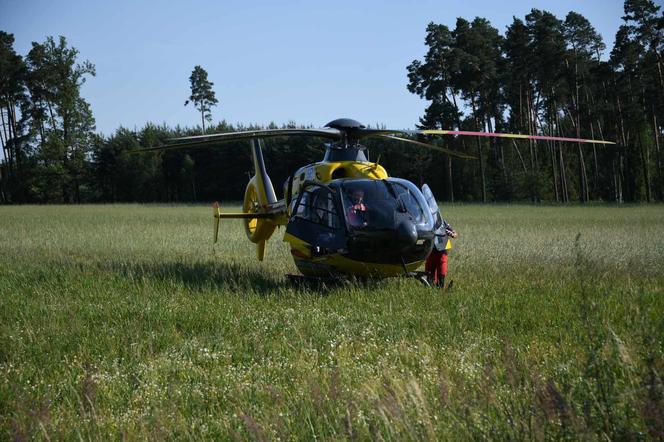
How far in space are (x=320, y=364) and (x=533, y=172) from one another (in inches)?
1990

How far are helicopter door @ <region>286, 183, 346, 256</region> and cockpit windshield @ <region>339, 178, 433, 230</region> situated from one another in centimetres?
22

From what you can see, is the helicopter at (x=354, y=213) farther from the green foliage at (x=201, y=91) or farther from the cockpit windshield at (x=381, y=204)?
the green foliage at (x=201, y=91)

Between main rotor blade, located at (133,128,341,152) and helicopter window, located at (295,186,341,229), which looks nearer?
helicopter window, located at (295,186,341,229)

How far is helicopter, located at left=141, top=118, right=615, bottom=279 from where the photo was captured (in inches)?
344

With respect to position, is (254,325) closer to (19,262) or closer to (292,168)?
(19,262)

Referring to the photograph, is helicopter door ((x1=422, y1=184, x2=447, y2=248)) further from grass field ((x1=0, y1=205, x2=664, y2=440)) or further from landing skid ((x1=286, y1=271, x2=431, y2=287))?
grass field ((x1=0, y1=205, x2=664, y2=440))

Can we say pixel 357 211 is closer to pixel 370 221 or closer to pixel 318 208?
pixel 370 221

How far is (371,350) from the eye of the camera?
5957 millimetres

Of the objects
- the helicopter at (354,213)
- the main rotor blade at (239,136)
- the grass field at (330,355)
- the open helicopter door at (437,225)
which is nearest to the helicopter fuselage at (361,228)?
the helicopter at (354,213)

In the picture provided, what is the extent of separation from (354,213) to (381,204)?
0.42 m

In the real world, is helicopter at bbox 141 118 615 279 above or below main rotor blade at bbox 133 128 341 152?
below

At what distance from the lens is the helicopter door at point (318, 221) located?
899 cm

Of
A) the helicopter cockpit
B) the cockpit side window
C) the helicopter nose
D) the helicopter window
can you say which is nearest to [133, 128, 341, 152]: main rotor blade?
the helicopter window

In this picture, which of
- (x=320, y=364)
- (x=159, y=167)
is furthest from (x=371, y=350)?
(x=159, y=167)
